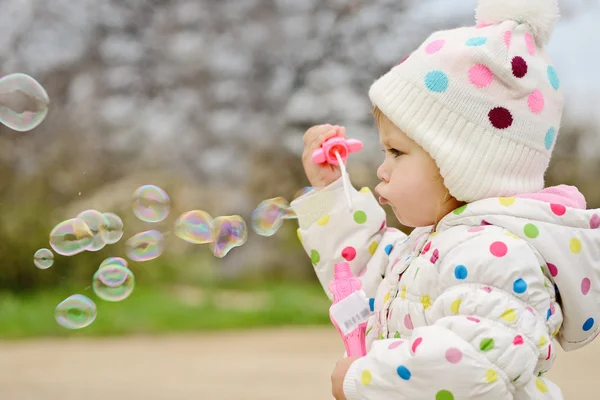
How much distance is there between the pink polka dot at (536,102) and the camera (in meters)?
1.10

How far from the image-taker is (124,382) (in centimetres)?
302

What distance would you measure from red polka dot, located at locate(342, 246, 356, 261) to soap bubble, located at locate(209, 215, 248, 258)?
33cm

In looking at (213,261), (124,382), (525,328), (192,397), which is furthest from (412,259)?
(213,261)

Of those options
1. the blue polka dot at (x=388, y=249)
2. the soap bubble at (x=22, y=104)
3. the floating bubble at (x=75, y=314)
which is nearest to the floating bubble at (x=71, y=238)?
the floating bubble at (x=75, y=314)

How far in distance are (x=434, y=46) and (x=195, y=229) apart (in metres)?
0.70

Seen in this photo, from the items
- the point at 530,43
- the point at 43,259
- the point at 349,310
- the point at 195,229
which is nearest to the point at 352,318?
the point at 349,310

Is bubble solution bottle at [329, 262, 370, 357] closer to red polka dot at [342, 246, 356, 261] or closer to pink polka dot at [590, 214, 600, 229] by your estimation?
red polka dot at [342, 246, 356, 261]

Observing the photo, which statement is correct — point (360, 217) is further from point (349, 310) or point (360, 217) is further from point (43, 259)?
point (43, 259)

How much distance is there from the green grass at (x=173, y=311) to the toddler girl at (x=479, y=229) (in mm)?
2993

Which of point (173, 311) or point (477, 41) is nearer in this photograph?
point (477, 41)

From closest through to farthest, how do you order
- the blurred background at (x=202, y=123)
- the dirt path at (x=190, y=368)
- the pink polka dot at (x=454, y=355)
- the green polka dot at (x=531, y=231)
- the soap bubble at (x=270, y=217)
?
1. the pink polka dot at (x=454, y=355)
2. the green polka dot at (x=531, y=231)
3. the soap bubble at (x=270, y=217)
4. the dirt path at (x=190, y=368)
5. the blurred background at (x=202, y=123)

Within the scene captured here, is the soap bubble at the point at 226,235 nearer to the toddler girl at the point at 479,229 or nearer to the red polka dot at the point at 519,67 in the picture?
the toddler girl at the point at 479,229

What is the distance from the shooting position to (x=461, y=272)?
1.00m

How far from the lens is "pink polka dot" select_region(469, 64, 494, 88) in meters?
1.10
